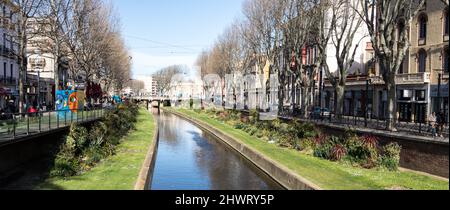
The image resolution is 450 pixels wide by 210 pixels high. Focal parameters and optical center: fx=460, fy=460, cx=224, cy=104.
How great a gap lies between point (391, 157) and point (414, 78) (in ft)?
93.6

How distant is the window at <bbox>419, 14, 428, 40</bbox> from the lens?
149 feet

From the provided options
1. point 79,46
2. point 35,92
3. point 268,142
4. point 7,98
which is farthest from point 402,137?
point 35,92

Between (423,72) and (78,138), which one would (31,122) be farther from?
(423,72)

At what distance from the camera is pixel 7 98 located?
55375mm

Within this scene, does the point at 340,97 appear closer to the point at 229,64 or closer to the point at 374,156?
the point at 374,156

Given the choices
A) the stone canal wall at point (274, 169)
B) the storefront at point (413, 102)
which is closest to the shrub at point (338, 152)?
the stone canal wall at point (274, 169)

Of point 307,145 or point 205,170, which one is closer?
point 205,170

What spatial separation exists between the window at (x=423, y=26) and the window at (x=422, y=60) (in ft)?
4.56

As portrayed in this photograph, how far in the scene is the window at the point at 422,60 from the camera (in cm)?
4550

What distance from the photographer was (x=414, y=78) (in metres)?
46.0

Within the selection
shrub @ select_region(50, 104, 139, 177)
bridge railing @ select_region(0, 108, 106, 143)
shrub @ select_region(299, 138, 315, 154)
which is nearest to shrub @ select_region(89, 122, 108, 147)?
shrub @ select_region(50, 104, 139, 177)

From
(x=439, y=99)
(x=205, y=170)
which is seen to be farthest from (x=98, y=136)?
(x=439, y=99)
